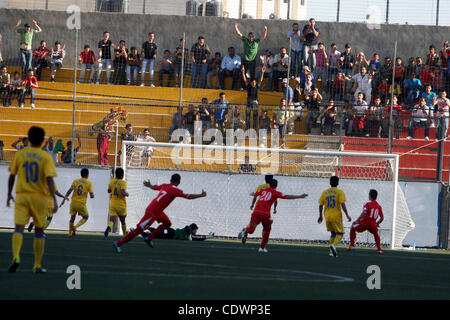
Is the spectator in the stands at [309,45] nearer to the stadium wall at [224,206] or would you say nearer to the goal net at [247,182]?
the goal net at [247,182]

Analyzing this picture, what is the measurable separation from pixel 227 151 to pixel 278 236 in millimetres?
2905

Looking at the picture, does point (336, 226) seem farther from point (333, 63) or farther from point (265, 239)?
point (333, 63)

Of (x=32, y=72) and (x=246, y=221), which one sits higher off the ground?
(x=32, y=72)

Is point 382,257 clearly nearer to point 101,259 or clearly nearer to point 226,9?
point 101,259

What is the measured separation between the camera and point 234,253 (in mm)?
16031

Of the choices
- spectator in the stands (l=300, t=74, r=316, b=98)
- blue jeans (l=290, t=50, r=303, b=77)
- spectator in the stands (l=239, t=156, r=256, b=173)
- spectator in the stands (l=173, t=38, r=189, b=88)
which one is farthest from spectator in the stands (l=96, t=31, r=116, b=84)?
spectator in the stands (l=239, t=156, r=256, b=173)

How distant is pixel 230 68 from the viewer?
27.8 meters

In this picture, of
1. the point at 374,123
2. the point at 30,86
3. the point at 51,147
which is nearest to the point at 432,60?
the point at 374,123

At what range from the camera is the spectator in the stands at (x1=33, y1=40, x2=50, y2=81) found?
2886 cm

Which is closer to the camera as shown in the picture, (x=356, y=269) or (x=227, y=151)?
(x=356, y=269)

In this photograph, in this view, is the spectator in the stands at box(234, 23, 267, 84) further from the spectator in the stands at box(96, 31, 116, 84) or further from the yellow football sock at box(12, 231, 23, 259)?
the yellow football sock at box(12, 231, 23, 259)

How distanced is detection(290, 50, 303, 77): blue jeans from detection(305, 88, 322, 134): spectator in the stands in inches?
87.4
